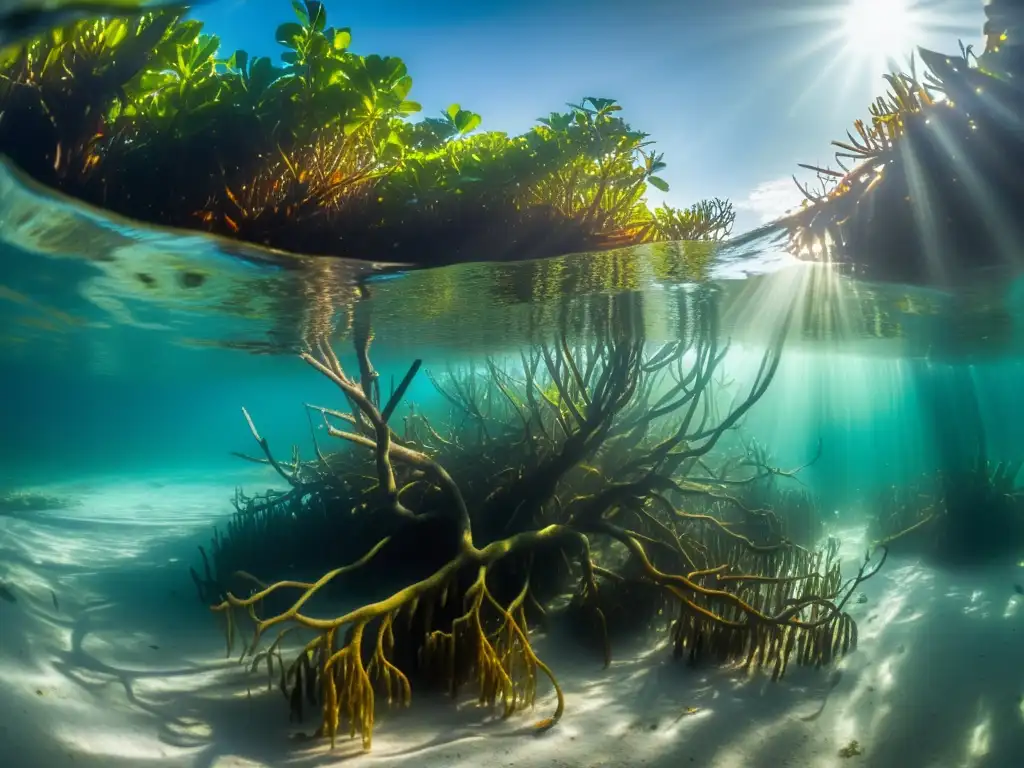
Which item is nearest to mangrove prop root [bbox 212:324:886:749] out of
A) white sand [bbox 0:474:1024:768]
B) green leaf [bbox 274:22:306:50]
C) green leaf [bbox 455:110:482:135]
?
white sand [bbox 0:474:1024:768]

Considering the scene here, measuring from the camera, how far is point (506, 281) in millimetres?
9789

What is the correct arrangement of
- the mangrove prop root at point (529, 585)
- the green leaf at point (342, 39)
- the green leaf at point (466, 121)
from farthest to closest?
the green leaf at point (466, 121) → the mangrove prop root at point (529, 585) → the green leaf at point (342, 39)

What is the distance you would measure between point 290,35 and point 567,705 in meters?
6.52

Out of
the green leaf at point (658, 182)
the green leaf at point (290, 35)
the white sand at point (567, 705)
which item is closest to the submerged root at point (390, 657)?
the white sand at point (567, 705)

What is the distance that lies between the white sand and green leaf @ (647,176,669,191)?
5.41 metres

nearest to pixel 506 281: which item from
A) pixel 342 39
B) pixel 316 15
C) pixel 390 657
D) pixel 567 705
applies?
pixel 342 39

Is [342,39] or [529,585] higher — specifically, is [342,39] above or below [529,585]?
above

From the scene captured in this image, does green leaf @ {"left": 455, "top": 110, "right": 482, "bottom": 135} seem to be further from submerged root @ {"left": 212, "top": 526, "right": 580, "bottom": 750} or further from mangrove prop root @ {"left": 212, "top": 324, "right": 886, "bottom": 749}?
submerged root @ {"left": 212, "top": 526, "right": 580, "bottom": 750}

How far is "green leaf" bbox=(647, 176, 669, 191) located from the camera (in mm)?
6044

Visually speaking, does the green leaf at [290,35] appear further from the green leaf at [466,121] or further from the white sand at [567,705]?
the white sand at [567,705]

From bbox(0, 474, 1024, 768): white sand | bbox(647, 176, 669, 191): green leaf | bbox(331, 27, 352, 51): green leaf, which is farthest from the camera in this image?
bbox(647, 176, 669, 191): green leaf

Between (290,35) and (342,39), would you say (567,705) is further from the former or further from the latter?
(290,35)

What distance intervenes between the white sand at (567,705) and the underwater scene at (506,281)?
0.05 metres

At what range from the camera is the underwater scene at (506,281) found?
14.7 feet
